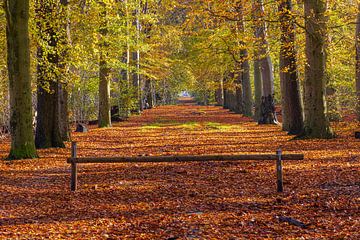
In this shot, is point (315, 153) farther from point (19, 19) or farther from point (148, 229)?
point (19, 19)

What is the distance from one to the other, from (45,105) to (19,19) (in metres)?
4.43

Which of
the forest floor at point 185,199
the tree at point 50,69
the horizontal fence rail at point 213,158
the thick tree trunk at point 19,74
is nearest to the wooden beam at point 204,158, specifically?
the horizontal fence rail at point 213,158

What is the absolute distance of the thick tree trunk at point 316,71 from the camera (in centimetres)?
1806

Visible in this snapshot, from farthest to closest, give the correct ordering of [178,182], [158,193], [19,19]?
1. [19,19]
2. [178,182]
3. [158,193]

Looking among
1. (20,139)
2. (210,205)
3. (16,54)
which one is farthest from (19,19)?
(210,205)

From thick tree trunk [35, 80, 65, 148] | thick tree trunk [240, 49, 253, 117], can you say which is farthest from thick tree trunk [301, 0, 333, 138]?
thick tree trunk [240, 49, 253, 117]

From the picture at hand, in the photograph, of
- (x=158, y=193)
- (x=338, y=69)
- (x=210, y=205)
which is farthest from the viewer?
(x=338, y=69)

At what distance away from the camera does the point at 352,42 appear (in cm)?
2431

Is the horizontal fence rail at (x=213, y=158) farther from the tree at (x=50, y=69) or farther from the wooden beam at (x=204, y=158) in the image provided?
the tree at (x=50, y=69)

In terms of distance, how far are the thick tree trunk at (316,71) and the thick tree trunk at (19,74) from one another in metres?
10.0

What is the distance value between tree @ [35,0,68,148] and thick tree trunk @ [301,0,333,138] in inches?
357

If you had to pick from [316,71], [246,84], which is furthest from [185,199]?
[246,84]

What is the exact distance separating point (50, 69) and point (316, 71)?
32.4 feet

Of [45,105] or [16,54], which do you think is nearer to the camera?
[16,54]
